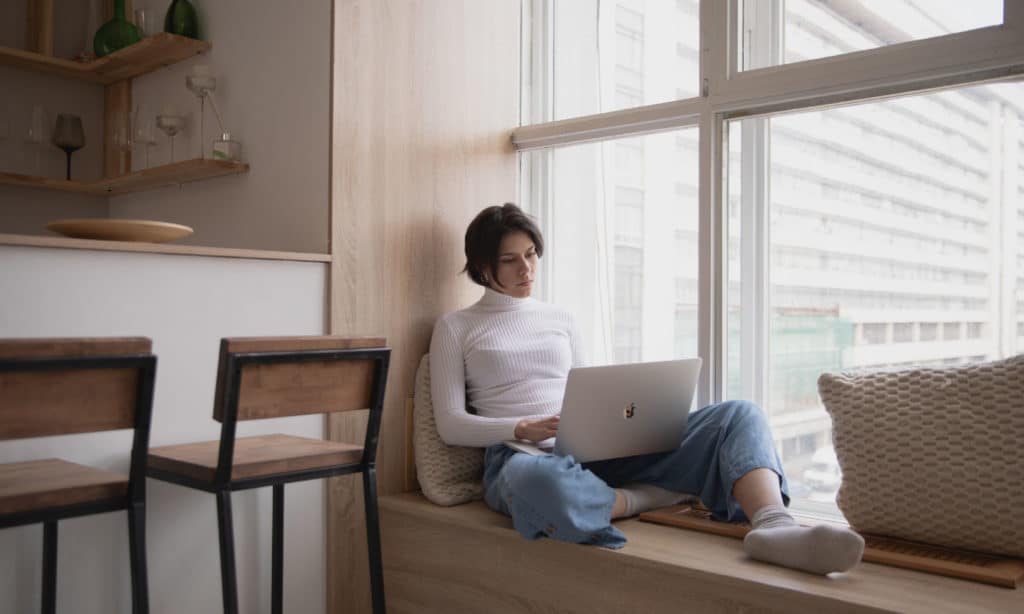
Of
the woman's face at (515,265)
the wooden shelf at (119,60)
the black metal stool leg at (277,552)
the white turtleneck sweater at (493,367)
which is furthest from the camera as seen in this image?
the wooden shelf at (119,60)

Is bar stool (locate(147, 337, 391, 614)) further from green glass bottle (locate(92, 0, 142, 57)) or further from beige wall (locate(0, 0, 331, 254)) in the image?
green glass bottle (locate(92, 0, 142, 57))

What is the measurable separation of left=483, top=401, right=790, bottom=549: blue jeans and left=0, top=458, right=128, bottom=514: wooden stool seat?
35.9 inches

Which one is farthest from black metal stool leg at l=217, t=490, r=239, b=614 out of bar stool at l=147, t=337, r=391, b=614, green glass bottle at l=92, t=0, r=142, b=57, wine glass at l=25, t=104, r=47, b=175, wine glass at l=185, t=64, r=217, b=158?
green glass bottle at l=92, t=0, r=142, b=57

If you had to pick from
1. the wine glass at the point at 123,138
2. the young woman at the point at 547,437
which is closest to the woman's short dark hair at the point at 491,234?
the young woman at the point at 547,437

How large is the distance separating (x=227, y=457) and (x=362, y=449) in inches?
13.2

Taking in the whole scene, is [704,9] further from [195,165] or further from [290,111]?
[195,165]

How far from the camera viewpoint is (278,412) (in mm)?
1707

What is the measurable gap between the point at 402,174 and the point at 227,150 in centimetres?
58

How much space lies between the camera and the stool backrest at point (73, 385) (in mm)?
1341

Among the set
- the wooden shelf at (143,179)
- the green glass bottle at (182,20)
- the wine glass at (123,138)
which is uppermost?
the green glass bottle at (182,20)

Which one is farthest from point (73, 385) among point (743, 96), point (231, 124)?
point (743, 96)

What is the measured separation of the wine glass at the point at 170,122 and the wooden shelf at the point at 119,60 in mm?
208

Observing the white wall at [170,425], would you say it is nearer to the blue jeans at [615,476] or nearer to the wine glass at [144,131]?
the blue jeans at [615,476]

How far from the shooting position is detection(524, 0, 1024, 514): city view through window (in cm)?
216
